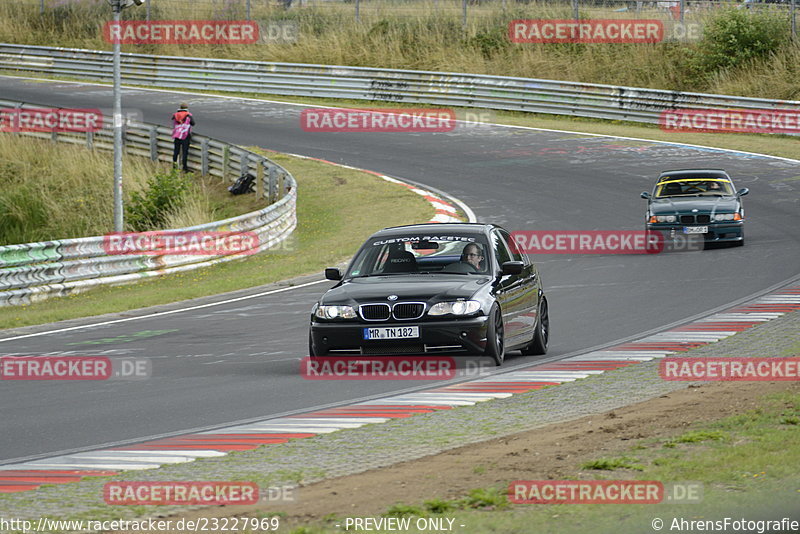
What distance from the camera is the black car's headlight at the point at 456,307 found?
1134 centimetres

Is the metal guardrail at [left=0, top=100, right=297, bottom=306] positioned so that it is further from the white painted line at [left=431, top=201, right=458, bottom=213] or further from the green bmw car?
the green bmw car

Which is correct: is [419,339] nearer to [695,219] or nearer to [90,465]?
[90,465]

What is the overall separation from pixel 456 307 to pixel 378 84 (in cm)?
3334

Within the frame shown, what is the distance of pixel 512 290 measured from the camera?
40.6 ft

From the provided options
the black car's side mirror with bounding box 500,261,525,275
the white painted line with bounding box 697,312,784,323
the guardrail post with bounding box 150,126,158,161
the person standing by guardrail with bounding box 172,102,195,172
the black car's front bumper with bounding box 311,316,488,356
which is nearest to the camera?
the black car's front bumper with bounding box 311,316,488,356

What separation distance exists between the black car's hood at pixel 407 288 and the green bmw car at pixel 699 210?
35.8ft

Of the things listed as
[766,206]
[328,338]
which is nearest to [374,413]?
[328,338]

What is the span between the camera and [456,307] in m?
11.4

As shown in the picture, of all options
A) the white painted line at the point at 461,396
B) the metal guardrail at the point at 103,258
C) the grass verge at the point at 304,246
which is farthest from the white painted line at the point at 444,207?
the white painted line at the point at 461,396

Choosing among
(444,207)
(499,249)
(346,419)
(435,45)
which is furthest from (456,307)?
(435,45)

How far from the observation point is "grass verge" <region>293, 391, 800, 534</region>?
5914 mm

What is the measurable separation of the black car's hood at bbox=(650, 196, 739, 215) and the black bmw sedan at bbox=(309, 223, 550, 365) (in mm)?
9785

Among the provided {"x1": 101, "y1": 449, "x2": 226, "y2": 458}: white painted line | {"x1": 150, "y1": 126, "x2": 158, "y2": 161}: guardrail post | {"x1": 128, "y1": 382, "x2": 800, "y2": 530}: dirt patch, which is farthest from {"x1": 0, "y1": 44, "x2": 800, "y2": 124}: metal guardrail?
{"x1": 101, "y1": 449, "x2": 226, "y2": 458}: white painted line

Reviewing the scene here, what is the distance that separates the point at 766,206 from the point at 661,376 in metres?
16.6
